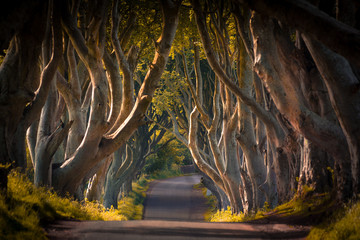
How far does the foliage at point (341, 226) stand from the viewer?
15.4ft

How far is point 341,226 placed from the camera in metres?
4.87

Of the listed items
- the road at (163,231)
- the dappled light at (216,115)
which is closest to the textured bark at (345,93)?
the dappled light at (216,115)

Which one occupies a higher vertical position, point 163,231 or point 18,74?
point 18,74

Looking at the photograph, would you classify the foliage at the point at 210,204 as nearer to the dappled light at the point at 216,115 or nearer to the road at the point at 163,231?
the dappled light at the point at 216,115

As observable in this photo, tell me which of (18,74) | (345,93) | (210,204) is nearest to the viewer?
(345,93)

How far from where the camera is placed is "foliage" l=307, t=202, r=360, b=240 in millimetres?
4699

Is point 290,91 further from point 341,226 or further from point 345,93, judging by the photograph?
point 341,226

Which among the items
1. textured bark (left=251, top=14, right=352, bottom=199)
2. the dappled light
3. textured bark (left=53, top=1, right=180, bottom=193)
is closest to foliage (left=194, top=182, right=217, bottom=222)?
the dappled light

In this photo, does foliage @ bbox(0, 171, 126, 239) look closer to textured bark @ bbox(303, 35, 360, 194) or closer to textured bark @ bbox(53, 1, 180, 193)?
textured bark @ bbox(53, 1, 180, 193)

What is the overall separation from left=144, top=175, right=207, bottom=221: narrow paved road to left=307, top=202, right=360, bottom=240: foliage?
617 inches

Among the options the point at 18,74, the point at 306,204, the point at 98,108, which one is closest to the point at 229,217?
the point at 306,204

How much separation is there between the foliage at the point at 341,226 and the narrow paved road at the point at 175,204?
15682mm

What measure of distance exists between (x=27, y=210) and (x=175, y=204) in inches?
823

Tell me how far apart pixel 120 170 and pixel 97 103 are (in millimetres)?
12782
